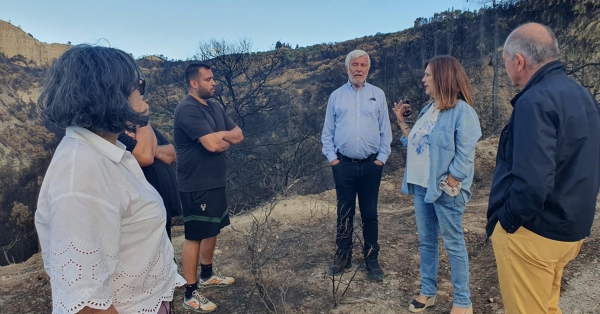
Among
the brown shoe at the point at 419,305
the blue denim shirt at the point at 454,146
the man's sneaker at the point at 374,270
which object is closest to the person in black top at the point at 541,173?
the blue denim shirt at the point at 454,146

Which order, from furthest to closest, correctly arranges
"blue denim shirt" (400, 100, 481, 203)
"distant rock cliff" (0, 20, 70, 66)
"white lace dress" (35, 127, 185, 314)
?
"distant rock cliff" (0, 20, 70, 66) < "blue denim shirt" (400, 100, 481, 203) < "white lace dress" (35, 127, 185, 314)

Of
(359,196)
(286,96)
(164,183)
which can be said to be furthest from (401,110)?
(286,96)

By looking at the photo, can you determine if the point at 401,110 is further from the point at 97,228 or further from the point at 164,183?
the point at 97,228

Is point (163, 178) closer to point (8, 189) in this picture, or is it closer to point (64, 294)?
point (64, 294)

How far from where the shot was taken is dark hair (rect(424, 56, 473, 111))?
9.07 feet

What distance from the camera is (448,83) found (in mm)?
2764

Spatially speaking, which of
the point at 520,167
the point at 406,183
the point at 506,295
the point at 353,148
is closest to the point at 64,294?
the point at 520,167

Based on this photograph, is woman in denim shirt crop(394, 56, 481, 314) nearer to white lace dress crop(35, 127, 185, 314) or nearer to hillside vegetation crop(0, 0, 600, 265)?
white lace dress crop(35, 127, 185, 314)

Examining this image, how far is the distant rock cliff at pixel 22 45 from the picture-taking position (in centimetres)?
3703

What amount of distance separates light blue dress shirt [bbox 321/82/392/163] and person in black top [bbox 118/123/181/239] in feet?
5.06

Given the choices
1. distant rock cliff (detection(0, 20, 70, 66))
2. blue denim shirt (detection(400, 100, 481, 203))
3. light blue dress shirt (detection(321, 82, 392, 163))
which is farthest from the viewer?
distant rock cliff (detection(0, 20, 70, 66))

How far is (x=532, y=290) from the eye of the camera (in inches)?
79.4

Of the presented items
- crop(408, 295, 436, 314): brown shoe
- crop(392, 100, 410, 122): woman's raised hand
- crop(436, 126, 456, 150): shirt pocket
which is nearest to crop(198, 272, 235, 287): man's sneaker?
crop(408, 295, 436, 314): brown shoe

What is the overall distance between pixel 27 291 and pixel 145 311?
349 centimetres
